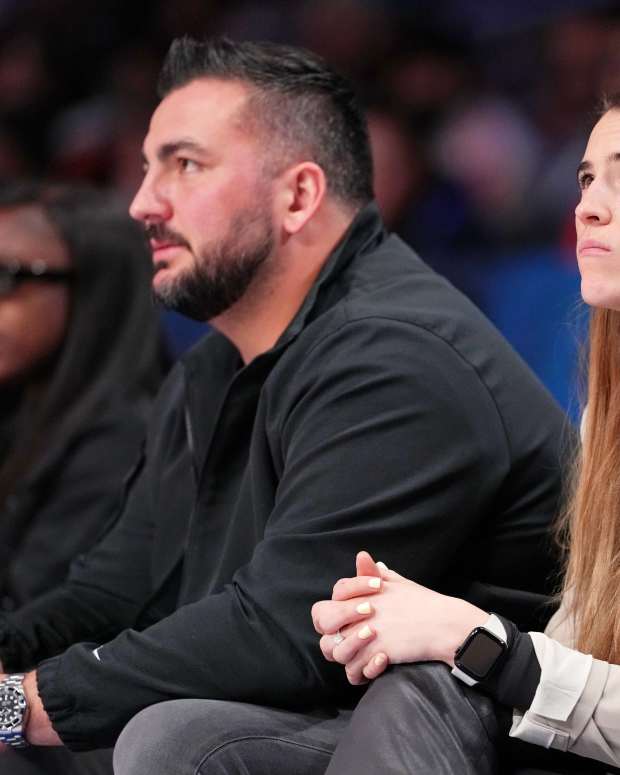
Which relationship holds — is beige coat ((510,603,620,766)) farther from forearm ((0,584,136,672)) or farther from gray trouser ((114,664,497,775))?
forearm ((0,584,136,672))

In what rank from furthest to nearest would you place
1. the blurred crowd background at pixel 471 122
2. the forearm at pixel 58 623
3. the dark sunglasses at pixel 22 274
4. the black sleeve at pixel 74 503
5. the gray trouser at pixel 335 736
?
the blurred crowd background at pixel 471 122 < the dark sunglasses at pixel 22 274 < the black sleeve at pixel 74 503 < the forearm at pixel 58 623 < the gray trouser at pixel 335 736

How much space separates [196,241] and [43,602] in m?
0.75

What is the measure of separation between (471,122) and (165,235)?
6.54 feet

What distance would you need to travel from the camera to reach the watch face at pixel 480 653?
1.63m

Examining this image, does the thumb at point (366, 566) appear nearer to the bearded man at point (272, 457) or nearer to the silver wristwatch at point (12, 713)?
the bearded man at point (272, 457)

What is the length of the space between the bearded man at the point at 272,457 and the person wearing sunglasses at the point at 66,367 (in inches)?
12.4

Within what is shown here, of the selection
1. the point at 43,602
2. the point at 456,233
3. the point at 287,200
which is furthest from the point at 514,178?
the point at 43,602

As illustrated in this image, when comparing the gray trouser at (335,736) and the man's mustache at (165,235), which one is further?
the man's mustache at (165,235)

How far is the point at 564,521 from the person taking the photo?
6.48ft

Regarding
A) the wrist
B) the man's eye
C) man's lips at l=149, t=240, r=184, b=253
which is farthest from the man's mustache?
the wrist

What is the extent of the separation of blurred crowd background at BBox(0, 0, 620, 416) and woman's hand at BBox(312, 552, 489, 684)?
172cm

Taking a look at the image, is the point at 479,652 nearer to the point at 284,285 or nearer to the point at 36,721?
the point at 36,721

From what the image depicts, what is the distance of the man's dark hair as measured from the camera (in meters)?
2.46

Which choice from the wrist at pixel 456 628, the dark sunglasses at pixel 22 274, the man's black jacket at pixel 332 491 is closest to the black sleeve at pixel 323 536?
the man's black jacket at pixel 332 491
